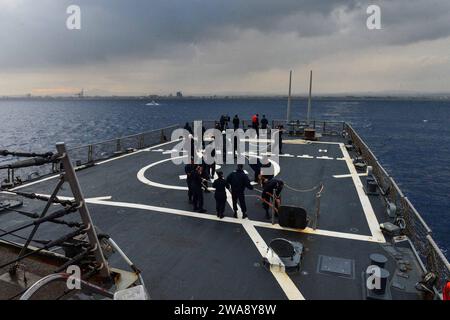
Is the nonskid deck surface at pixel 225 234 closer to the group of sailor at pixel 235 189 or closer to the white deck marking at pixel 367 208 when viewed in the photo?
the white deck marking at pixel 367 208

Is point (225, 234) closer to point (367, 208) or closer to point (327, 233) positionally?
point (327, 233)

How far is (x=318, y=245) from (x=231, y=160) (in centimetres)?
1246

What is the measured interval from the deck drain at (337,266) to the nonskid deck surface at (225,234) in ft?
0.19

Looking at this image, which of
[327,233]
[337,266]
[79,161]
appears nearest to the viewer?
[337,266]

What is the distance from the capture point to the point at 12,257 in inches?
224

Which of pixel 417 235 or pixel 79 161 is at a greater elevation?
pixel 79 161

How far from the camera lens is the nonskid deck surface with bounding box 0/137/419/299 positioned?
789 cm

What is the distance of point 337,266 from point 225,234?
381cm

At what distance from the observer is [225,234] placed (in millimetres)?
10766

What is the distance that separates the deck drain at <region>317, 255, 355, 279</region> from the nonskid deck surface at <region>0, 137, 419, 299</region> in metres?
0.06

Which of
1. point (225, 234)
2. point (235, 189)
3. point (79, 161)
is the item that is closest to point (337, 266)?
point (225, 234)
